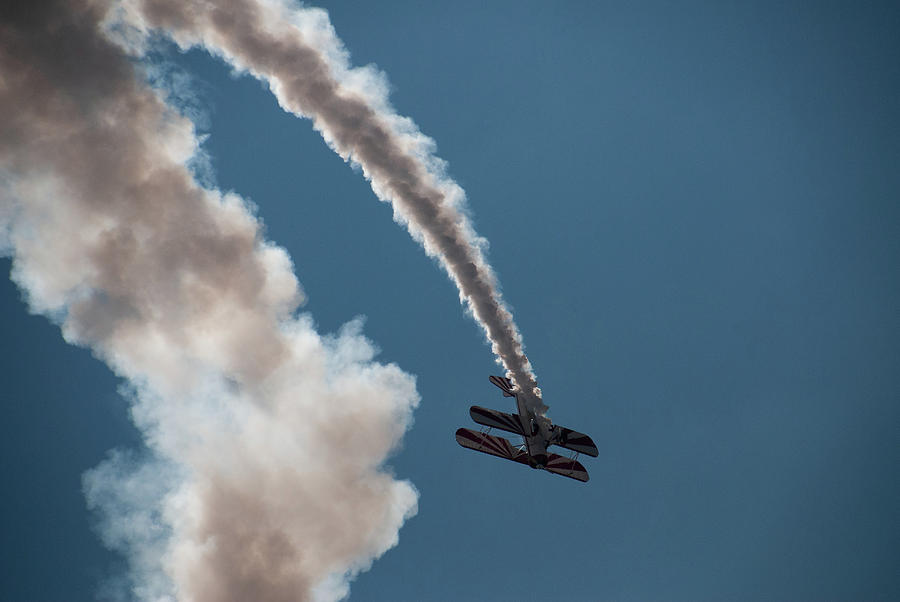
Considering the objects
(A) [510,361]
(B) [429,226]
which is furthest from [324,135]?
(A) [510,361]

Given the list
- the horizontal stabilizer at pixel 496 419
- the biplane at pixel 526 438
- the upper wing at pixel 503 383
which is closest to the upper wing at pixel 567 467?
the biplane at pixel 526 438

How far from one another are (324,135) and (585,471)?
29.1m

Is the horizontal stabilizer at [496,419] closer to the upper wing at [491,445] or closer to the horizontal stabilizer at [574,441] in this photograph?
the upper wing at [491,445]

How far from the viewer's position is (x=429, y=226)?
44.4m

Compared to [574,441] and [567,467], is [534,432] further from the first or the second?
[567,467]

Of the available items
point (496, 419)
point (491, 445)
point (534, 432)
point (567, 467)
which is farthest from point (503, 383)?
point (567, 467)

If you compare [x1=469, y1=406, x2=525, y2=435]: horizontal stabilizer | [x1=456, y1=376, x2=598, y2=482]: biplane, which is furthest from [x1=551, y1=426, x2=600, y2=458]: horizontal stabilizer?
[x1=469, y1=406, x2=525, y2=435]: horizontal stabilizer

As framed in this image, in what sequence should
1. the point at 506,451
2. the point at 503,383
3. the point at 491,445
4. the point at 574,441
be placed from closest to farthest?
the point at 503,383 < the point at 506,451 < the point at 491,445 < the point at 574,441

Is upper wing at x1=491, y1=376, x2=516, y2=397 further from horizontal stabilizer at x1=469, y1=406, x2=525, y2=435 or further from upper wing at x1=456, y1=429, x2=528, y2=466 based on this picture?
upper wing at x1=456, y1=429, x2=528, y2=466

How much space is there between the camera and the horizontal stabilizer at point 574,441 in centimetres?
5303

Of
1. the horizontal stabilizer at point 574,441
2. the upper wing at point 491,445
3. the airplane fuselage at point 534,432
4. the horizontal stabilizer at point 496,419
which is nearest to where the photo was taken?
the airplane fuselage at point 534,432

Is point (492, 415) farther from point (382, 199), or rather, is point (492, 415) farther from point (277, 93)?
point (277, 93)

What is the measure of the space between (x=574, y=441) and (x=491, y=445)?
5892 mm

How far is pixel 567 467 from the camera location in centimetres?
5428
